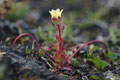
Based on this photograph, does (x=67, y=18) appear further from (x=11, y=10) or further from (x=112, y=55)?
(x=112, y=55)

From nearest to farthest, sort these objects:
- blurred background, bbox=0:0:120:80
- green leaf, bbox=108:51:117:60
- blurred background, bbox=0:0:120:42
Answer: green leaf, bbox=108:51:117:60 < blurred background, bbox=0:0:120:80 < blurred background, bbox=0:0:120:42

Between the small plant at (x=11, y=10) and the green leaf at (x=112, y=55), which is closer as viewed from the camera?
the green leaf at (x=112, y=55)

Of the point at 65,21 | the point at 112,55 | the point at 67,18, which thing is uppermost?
the point at 67,18

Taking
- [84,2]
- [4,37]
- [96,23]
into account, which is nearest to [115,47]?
[96,23]

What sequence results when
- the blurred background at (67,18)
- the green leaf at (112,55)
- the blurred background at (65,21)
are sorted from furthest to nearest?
the blurred background at (67,18) → the blurred background at (65,21) → the green leaf at (112,55)

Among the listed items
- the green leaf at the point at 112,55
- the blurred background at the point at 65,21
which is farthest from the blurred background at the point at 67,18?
the green leaf at the point at 112,55

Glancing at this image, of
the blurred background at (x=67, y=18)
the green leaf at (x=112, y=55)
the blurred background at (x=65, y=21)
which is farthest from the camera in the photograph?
Result: the blurred background at (x=67, y=18)

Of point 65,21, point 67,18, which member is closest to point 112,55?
point 65,21

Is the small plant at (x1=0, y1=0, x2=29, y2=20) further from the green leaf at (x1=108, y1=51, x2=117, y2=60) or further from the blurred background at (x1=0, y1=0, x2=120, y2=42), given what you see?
the green leaf at (x1=108, y1=51, x2=117, y2=60)

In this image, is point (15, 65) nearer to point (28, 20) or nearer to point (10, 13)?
point (10, 13)

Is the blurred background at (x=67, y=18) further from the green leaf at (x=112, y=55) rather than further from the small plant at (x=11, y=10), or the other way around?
the green leaf at (x=112, y=55)

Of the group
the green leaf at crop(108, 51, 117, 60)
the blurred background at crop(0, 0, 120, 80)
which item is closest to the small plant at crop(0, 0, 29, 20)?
the blurred background at crop(0, 0, 120, 80)
